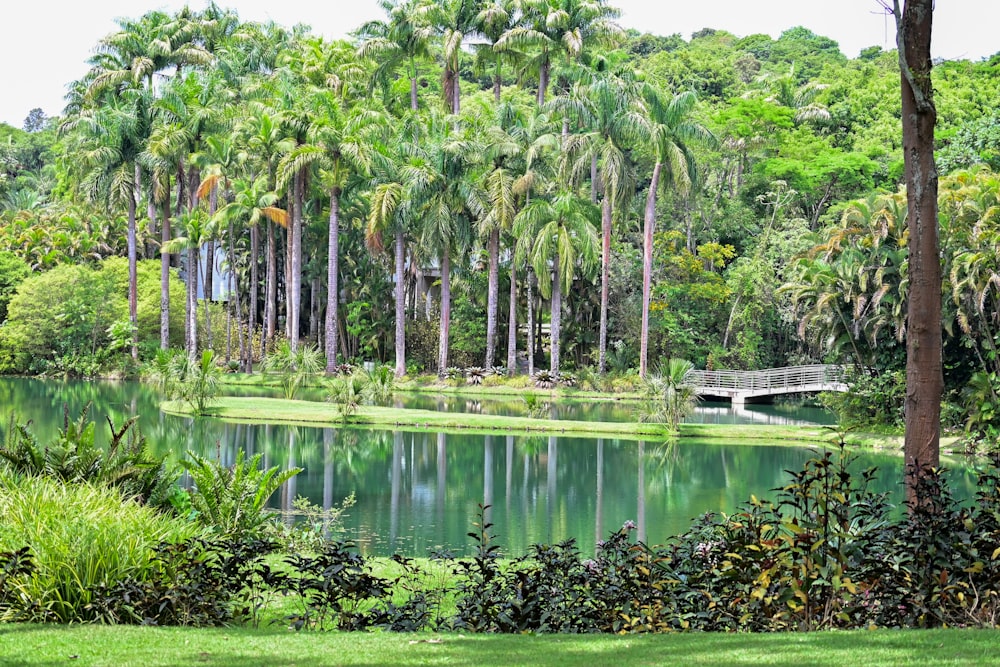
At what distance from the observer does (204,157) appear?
5097 centimetres

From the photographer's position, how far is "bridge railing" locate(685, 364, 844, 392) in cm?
4375

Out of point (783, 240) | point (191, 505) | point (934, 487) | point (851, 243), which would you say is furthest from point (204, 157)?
point (934, 487)

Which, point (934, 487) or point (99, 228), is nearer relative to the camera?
point (934, 487)

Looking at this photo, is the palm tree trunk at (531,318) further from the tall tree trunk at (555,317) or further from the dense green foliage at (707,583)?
the dense green foliage at (707,583)

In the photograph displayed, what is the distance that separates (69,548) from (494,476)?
14845 mm

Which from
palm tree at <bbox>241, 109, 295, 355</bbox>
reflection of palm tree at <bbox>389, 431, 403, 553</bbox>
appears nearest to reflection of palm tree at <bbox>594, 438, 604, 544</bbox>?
reflection of palm tree at <bbox>389, 431, 403, 553</bbox>

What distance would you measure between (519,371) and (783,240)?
1392cm

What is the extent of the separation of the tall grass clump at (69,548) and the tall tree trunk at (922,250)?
20.8 ft

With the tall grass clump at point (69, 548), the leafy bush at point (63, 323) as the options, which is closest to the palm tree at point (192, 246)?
the leafy bush at point (63, 323)

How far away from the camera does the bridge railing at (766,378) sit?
4375 centimetres

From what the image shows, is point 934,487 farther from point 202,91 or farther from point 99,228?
point 99,228

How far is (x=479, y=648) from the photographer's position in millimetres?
6133

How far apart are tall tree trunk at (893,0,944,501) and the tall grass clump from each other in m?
6.33

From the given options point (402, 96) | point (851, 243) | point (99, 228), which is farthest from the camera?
point (402, 96)
